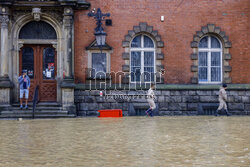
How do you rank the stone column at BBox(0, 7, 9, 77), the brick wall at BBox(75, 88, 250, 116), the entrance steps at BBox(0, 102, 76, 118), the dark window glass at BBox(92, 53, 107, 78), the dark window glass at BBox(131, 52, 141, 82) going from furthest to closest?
1. the dark window glass at BBox(131, 52, 141, 82)
2. the dark window glass at BBox(92, 53, 107, 78)
3. the brick wall at BBox(75, 88, 250, 116)
4. the stone column at BBox(0, 7, 9, 77)
5. the entrance steps at BBox(0, 102, 76, 118)

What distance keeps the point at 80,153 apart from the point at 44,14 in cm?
1217

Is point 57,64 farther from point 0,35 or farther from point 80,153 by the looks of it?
point 80,153

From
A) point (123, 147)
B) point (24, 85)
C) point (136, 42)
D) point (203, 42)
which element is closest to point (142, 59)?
point (136, 42)

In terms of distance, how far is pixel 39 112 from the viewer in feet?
59.7

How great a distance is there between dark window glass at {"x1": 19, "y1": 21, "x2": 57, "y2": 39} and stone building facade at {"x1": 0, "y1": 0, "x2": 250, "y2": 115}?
0.15 feet

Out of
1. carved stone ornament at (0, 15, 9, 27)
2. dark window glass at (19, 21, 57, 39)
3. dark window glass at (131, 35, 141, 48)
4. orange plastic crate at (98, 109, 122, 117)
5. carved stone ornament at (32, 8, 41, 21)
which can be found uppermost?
carved stone ornament at (32, 8, 41, 21)

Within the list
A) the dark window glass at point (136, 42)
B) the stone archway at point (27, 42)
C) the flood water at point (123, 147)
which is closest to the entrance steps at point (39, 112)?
the stone archway at point (27, 42)

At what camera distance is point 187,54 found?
20547 mm

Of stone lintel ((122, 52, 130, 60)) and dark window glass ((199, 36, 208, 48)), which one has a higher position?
dark window glass ((199, 36, 208, 48))

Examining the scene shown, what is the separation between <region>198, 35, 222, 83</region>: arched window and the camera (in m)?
20.9

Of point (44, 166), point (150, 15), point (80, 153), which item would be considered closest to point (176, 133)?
point (80, 153)

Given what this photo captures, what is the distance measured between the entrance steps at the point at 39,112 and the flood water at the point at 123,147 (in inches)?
191

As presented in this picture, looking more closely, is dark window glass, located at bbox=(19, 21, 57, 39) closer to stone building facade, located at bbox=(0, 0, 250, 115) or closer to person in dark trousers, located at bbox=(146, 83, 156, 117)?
stone building facade, located at bbox=(0, 0, 250, 115)

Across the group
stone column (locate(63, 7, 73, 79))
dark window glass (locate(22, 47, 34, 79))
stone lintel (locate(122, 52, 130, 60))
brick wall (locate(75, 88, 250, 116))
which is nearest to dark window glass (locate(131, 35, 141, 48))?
stone lintel (locate(122, 52, 130, 60))
